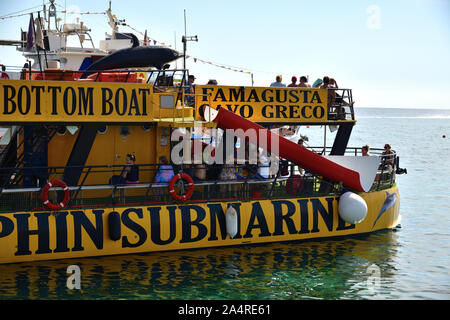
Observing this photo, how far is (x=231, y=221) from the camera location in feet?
57.2

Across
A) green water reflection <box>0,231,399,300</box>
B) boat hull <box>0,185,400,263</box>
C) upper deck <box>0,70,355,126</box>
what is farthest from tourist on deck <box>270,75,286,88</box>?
green water reflection <box>0,231,399,300</box>

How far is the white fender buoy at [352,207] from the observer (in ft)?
61.8

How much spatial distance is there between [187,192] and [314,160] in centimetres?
402

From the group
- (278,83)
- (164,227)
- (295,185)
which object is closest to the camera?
(164,227)

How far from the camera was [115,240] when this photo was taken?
16.5 metres

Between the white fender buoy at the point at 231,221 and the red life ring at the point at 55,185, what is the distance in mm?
4187

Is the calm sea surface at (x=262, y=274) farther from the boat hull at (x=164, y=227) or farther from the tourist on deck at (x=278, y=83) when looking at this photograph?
the tourist on deck at (x=278, y=83)

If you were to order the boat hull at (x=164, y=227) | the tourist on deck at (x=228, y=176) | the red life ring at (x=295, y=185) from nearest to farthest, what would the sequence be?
1. the boat hull at (x=164, y=227)
2. the tourist on deck at (x=228, y=176)
3. the red life ring at (x=295, y=185)

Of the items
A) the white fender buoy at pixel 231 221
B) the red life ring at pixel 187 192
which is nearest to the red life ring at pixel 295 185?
the white fender buoy at pixel 231 221

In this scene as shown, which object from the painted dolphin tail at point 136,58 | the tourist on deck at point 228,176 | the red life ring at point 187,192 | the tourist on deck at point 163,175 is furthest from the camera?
the painted dolphin tail at point 136,58

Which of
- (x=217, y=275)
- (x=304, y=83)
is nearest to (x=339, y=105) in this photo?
(x=304, y=83)

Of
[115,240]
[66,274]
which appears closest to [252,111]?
[115,240]

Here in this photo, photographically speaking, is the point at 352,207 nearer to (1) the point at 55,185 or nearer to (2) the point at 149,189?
(2) the point at 149,189

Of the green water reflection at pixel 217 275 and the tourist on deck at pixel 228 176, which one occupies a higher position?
the tourist on deck at pixel 228 176
